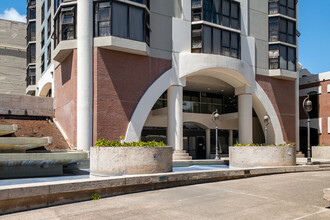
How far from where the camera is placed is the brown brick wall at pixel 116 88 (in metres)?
24.8

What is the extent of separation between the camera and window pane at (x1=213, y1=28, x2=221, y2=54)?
30.7 metres

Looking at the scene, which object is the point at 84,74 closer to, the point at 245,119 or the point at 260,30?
the point at 245,119

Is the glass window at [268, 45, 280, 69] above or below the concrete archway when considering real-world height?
above

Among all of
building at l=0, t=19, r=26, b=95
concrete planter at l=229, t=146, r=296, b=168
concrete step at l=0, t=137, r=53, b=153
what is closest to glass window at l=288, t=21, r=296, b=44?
concrete planter at l=229, t=146, r=296, b=168

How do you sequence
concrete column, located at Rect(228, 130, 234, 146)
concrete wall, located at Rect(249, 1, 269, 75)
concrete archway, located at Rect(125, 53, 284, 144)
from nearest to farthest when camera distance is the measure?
concrete archway, located at Rect(125, 53, 284, 144)
concrete wall, located at Rect(249, 1, 269, 75)
concrete column, located at Rect(228, 130, 234, 146)

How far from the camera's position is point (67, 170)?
17312 millimetres

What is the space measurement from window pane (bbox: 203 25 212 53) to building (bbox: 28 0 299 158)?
0.05 meters

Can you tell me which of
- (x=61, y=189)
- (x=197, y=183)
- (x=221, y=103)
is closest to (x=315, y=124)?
(x=221, y=103)

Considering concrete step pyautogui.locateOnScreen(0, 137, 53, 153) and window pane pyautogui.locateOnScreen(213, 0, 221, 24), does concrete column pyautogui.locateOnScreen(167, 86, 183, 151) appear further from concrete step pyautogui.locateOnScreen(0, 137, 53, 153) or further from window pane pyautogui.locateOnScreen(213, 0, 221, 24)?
concrete step pyautogui.locateOnScreen(0, 137, 53, 153)

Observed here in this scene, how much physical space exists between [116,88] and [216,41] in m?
10.9

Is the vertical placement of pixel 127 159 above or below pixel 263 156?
above

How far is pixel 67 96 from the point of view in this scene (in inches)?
1088

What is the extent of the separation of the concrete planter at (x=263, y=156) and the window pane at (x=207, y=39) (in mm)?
12747

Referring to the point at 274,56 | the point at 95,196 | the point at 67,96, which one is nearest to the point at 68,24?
the point at 67,96
